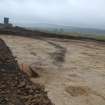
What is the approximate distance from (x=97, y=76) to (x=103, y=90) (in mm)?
965

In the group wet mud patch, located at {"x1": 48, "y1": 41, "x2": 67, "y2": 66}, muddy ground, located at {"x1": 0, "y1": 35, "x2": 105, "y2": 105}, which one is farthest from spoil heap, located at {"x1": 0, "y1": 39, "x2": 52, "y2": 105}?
wet mud patch, located at {"x1": 48, "y1": 41, "x2": 67, "y2": 66}

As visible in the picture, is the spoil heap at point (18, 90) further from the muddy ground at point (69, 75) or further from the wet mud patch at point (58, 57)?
the wet mud patch at point (58, 57)

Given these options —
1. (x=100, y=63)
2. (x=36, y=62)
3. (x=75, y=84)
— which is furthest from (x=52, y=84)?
(x=100, y=63)

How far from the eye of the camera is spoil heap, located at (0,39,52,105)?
4.07m

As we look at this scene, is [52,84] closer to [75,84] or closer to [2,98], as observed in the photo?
[75,84]

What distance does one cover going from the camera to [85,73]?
6066 mm

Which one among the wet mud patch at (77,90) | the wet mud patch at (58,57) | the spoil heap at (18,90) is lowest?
the wet mud patch at (77,90)

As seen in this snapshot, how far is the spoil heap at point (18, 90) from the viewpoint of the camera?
13.4 ft

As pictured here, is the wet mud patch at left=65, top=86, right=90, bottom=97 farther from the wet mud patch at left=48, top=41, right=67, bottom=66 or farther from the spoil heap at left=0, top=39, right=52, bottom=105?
the wet mud patch at left=48, top=41, right=67, bottom=66

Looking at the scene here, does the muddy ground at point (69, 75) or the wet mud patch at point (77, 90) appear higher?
the muddy ground at point (69, 75)

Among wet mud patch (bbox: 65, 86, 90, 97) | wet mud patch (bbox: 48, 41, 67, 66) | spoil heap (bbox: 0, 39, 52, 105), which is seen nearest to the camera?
spoil heap (bbox: 0, 39, 52, 105)

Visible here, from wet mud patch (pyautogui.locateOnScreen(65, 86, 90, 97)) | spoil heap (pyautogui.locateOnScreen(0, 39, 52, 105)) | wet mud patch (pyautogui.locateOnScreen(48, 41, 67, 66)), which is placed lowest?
wet mud patch (pyautogui.locateOnScreen(65, 86, 90, 97))

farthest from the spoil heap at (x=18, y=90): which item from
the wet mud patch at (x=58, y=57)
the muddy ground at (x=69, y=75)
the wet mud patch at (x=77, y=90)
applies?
the wet mud patch at (x=58, y=57)

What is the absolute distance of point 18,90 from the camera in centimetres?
453
